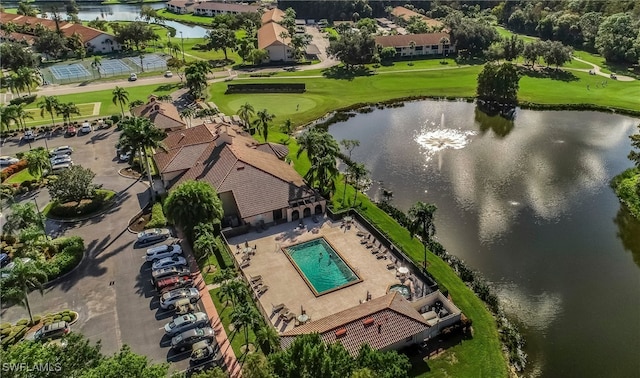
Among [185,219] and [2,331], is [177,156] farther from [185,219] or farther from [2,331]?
[2,331]

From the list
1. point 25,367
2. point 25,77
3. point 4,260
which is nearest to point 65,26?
Result: point 25,77

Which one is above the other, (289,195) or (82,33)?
(82,33)

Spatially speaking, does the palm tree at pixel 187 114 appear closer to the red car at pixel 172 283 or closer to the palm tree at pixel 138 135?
the palm tree at pixel 138 135

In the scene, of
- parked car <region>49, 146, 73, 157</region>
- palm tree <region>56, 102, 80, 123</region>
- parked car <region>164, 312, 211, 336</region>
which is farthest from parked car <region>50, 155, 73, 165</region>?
parked car <region>164, 312, 211, 336</region>

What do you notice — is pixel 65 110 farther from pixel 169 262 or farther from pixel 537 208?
pixel 537 208

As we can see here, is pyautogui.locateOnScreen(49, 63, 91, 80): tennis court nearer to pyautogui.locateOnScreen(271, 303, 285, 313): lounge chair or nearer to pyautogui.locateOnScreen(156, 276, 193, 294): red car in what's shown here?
pyautogui.locateOnScreen(156, 276, 193, 294): red car

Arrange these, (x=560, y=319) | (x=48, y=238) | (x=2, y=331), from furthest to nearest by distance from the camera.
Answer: (x=48, y=238) < (x=560, y=319) < (x=2, y=331)

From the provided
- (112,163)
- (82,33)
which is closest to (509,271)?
(112,163)

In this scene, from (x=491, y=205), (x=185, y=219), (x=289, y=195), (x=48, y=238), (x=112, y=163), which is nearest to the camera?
(x=185, y=219)
